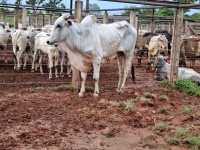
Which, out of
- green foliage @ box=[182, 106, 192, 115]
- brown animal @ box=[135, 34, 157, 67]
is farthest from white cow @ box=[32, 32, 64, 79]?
brown animal @ box=[135, 34, 157, 67]

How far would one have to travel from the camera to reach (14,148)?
14.5 feet

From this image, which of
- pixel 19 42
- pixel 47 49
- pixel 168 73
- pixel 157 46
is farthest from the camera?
pixel 157 46

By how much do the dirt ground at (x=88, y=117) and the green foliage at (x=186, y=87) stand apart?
0.91 ft

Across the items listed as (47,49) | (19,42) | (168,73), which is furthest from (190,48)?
(19,42)

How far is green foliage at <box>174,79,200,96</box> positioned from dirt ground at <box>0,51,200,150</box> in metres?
0.28

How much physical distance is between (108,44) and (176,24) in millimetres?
2176

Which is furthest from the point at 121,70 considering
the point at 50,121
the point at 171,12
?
the point at 171,12

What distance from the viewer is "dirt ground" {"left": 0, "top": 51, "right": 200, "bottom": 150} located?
4805mm

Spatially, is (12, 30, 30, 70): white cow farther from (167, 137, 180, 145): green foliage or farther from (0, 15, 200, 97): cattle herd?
(167, 137, 180, 145): green foliage

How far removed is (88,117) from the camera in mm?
5922

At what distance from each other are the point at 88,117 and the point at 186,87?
367cm

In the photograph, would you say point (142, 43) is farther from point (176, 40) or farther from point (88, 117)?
point (88, 117)

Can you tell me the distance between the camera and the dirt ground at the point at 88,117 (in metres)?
4.80

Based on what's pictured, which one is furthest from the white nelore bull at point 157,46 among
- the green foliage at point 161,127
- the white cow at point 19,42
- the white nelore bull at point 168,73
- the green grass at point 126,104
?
the green foliage at point 161,127
